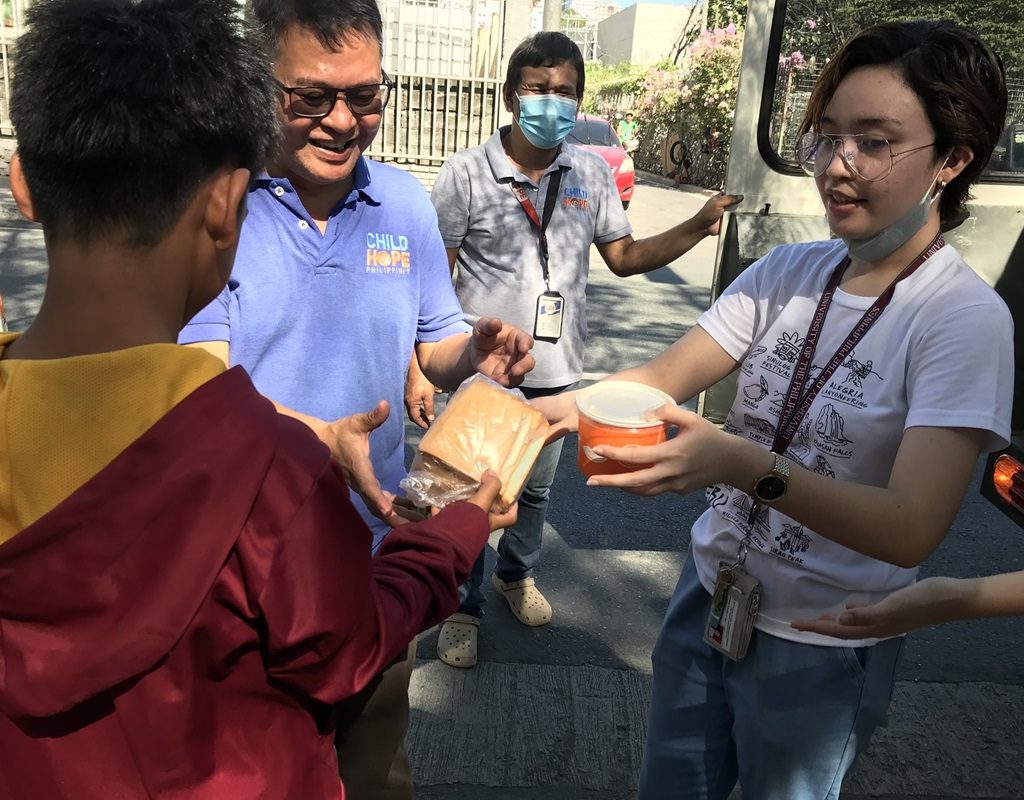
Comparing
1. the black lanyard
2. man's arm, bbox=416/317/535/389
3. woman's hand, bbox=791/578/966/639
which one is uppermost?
the black lanyard

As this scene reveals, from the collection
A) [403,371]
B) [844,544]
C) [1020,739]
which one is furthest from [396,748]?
[1020,739]

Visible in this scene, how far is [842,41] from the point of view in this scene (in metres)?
3.90

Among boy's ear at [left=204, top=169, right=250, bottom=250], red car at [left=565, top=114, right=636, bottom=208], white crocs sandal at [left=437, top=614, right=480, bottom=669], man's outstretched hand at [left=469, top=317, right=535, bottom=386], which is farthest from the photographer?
red car at [left=565, top=114, right=636, bottom=208]

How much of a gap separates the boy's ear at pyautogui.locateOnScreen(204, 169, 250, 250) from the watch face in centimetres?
102

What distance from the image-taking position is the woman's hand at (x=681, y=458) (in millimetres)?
1664

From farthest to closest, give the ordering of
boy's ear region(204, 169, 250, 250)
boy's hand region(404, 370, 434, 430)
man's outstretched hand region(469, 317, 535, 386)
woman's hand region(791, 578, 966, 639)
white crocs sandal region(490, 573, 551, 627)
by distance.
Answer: white crocs sandal region(490, 573, 551, 627), boy's hand region(404, 370, 434, 430), man's outstretched hand region(469, 317, 535, 386), woman's hand region(791, 578, 966, 639), boy's ear region(204, 169, 250, 250)

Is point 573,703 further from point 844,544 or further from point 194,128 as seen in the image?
point 194,128

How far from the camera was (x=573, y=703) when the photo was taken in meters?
3.41

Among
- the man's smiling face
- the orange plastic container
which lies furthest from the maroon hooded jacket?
the man's smiling face

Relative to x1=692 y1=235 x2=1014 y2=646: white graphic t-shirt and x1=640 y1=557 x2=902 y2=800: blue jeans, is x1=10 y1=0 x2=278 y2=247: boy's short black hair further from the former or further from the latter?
x1=640 y1=557 x2=902 y2=800: blue jeans

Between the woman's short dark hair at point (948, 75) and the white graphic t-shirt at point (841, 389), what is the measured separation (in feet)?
0.75

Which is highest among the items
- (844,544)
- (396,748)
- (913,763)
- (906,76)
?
(906,76)

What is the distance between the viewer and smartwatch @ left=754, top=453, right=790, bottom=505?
5.47ft

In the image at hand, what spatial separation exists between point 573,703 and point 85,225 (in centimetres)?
276
